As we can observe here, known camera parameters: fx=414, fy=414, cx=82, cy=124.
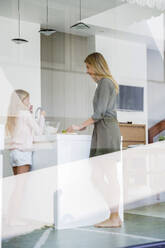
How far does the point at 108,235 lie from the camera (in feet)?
7.45

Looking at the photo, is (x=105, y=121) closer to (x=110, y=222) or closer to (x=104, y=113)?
(x=104, y=113)

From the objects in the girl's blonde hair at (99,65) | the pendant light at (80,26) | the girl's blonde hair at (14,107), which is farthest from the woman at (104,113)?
the girl's blonde hair at (14,107)

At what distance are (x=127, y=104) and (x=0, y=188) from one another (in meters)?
0.83

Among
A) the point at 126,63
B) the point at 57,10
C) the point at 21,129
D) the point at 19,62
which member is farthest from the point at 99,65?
the point at 21,129

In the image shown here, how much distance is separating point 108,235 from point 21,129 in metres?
0.77

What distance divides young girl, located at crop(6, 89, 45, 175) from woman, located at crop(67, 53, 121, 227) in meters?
0.33

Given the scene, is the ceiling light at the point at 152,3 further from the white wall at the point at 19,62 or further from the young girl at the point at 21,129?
the young girl at the point at 21,129

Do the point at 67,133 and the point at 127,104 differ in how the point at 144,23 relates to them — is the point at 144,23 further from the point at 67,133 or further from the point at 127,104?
the point at 67,133

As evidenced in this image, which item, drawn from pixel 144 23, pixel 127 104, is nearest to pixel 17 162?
pixel 127 104

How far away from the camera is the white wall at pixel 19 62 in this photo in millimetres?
2018

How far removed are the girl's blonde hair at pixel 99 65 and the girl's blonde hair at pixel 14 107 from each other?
0.42 metres

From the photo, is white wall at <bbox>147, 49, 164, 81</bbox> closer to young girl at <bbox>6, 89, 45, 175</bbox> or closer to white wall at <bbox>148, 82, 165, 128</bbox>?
white wall at <bbox>148, 82, 165, 128</bbox>

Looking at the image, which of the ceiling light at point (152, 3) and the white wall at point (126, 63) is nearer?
the white wall at point (126, 63)

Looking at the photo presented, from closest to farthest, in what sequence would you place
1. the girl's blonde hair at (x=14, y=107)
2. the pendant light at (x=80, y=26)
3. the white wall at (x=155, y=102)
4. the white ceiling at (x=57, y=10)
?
1. the girl's blonde hair at (x=14, y=107)
2. the white ceiling at (x=57, y=10)
3. the pendant light at (x=80, y=26)
4. the white wall at (x=155, y=102)
